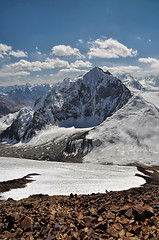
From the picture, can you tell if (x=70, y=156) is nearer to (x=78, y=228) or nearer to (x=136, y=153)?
(x=136, y=153)

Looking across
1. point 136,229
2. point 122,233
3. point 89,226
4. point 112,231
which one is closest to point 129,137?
point 89,226

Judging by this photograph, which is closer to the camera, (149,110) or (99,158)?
(99,158)

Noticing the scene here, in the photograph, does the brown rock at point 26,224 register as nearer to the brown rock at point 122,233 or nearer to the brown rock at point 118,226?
the brown rock at point 118,226

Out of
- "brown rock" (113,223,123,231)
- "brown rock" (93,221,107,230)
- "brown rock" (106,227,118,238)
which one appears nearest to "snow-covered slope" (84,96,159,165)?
"brown rock" (113,223,123,231)

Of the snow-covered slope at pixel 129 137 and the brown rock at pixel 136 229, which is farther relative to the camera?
the snow-covered slope at pixel 129 137

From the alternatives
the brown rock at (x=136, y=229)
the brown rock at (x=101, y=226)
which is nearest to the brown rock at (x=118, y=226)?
the brown rock at (x=101, y=226)

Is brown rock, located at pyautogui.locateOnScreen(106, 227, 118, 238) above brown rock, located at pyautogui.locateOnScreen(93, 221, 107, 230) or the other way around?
above

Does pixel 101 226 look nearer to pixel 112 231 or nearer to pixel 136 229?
pixel 112 231

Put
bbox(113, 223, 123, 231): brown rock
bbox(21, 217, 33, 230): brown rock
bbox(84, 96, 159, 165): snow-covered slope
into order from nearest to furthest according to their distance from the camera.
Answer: bbox(113, 223, 123, 231): brown rock, bbox(21, 217, 33, 230): brown rock, bbox(84, 96, 159, 165): snow-covered slope

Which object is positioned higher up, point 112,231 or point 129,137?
point 112,231

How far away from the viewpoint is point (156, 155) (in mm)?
125625

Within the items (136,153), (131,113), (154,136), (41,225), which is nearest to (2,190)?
(41,225)

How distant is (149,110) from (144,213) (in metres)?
172

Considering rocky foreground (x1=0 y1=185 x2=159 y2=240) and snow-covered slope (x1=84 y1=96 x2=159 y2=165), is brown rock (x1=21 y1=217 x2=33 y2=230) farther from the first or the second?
snow-covered slope (x1=84 y1=96 x2=159 y2=165)
